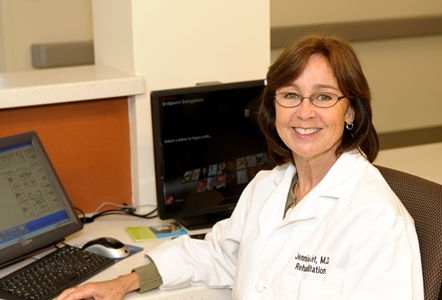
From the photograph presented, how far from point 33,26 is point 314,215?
2687 mm

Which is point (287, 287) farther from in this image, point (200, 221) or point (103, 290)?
point (200, 221)

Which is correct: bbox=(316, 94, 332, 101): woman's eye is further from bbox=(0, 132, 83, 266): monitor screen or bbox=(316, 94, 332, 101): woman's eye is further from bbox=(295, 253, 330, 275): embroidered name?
bbox=(0, 132, 83, 266): monitor screen

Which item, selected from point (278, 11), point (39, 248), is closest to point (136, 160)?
point (39, 248)

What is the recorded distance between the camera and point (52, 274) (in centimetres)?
165

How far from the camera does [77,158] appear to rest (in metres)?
2.11

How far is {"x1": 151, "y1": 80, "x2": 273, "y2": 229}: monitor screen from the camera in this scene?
6.34ft

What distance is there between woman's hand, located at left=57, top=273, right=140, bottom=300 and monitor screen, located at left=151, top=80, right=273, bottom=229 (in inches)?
16.5

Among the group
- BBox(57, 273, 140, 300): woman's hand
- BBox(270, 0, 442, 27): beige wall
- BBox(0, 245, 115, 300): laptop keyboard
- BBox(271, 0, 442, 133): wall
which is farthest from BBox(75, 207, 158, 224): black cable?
BBox(271, 0, 442, 133): wall

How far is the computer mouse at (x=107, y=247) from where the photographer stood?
1.78 metres

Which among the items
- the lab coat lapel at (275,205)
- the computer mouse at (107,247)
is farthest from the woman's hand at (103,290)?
the lab coat lapel at (275,205)

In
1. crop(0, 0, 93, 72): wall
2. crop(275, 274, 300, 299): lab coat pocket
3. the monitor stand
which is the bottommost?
the monitor stand

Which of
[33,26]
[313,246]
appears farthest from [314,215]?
[33,26]

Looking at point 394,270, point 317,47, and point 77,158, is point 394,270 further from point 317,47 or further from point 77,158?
point 77,158

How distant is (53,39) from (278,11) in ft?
4.18
